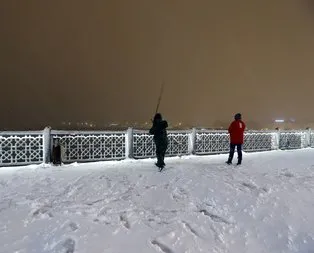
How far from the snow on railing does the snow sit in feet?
2.22

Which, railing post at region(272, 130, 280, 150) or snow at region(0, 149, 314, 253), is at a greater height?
railing post at region(272, 130, 280, 150)

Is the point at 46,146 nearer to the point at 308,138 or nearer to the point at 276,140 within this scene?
the point at 276,140

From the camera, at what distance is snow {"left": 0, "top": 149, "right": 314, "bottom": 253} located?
15.4 feet

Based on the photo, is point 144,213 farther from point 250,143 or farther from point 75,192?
point 250,143

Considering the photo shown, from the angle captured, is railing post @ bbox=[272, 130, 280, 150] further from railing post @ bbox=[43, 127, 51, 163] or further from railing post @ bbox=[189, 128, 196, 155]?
railing post @ bbox=[43, 127, 51, 163]

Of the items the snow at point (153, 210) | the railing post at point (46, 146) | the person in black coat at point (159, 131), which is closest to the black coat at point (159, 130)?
the person in black coat at point (159, 131)

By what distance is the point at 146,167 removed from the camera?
9688mm

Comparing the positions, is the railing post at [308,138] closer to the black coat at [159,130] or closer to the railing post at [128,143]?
the railing post at [128,143]

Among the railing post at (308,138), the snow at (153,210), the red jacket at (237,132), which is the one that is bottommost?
the snow at (153,210)

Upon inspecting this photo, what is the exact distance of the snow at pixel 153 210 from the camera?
15.4ft

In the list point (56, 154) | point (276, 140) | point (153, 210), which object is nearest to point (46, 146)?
point (56, 154)

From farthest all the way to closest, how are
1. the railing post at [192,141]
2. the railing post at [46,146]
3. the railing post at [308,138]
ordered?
the railing post at [308,138] < the railing post at [192,141] < the railing post at [46,146]

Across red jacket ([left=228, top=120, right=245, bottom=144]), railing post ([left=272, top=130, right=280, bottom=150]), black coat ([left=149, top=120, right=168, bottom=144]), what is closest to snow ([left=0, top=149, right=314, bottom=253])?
black coat ([left=149, top=120, right=168, bottom=144])

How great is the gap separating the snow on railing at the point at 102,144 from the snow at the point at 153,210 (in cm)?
68
